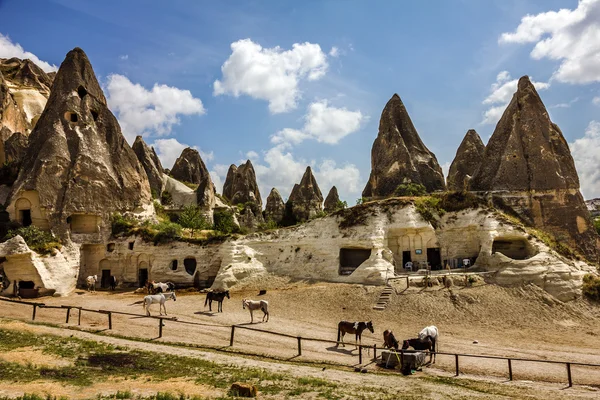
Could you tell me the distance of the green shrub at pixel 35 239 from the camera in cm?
3541

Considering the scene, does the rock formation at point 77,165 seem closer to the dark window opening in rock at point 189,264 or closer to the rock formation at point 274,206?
the dark window opening in rock at point 189,264

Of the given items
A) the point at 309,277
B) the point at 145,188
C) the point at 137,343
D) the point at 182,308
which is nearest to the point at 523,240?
the point at 309,277

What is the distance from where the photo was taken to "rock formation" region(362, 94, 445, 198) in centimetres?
5075

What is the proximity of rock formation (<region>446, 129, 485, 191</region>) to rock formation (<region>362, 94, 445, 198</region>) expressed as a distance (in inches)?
147

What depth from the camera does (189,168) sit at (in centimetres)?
8312

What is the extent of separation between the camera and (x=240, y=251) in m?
37.0

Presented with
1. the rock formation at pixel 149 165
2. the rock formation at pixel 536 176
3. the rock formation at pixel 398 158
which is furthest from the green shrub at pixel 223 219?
the rock formation at pixel 536 176

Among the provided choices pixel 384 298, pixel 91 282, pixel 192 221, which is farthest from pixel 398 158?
pixel 91 282

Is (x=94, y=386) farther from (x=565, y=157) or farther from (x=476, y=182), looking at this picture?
(x=565, y=157)

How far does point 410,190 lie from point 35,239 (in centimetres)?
3359

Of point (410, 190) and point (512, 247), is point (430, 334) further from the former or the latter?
point (410, 190)

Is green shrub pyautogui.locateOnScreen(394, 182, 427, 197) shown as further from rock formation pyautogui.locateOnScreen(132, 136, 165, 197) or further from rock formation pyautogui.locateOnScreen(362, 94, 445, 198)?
rock formation pyautogui.locateOnScreen(132, 136, 165, 197)

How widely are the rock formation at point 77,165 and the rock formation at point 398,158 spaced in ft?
83.7

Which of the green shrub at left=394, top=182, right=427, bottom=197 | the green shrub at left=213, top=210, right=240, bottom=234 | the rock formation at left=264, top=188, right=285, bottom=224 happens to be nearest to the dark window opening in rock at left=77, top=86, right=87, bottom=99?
the green shrub at left=213, top=210, right=240, bottom=234
